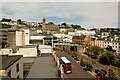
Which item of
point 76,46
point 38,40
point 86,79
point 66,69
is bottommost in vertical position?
point 86,79

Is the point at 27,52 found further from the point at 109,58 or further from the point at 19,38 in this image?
the point at 109,58

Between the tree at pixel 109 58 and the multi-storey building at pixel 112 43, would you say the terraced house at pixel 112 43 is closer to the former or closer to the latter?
the multi-storey building at pixel 112 43

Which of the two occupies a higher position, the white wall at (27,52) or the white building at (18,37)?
the white building at (18,37)

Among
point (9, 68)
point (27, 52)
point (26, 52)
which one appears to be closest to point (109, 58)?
point (27, 52)

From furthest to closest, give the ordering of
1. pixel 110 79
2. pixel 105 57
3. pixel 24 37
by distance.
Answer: pixel 24 37
pixel 105 57
pixel 110 79

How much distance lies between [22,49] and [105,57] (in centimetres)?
2546

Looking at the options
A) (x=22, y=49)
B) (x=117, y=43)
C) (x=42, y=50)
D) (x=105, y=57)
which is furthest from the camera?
(x=117, y=43)

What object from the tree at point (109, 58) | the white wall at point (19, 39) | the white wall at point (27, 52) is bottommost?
the tree at point (109, 58)

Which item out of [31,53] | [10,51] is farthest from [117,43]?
[10,51]

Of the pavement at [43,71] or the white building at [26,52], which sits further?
the white building at [26,52]

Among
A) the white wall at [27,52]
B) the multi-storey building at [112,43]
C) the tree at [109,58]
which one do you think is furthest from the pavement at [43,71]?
the multi-storey building at [112,43]

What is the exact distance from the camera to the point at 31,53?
18422 mm

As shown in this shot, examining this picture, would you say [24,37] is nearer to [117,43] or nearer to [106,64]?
[106,64]

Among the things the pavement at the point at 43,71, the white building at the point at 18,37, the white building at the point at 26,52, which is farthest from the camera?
the white building at the point at 18,37
